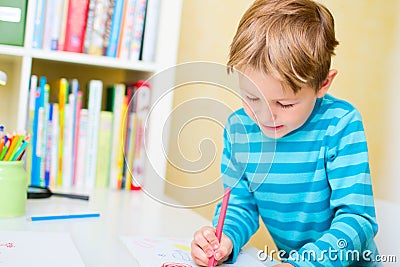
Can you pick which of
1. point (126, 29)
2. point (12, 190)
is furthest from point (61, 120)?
point (12, 190)

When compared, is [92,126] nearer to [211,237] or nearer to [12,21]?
[12,21]

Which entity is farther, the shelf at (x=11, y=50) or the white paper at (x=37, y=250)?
the shelf at (x=11, y=50)

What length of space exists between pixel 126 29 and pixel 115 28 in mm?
27

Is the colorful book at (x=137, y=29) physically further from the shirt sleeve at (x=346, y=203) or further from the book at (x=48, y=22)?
the shirt sleeve at (x=346, y=203)

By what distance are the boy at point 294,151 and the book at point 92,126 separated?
0.41m

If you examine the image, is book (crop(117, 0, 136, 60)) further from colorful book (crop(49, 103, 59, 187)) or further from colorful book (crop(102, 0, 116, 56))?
colorful book (crop(49, 103, 59, 187))

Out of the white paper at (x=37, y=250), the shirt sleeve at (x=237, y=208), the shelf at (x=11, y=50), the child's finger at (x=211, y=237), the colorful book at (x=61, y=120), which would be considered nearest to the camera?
the white paper at (x=37, y=250)

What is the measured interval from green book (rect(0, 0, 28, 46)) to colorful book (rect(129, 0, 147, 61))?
0.84 ft

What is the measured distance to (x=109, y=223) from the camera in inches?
37.5

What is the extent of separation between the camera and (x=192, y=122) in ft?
2.80

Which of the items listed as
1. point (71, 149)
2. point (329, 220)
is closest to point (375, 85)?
point (329, 220)

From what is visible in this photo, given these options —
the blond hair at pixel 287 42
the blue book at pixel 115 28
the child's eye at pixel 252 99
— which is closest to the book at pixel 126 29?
the blue book at pixel 115 28

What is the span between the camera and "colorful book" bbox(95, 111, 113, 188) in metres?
1.33

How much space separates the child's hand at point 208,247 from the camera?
0.76 m
